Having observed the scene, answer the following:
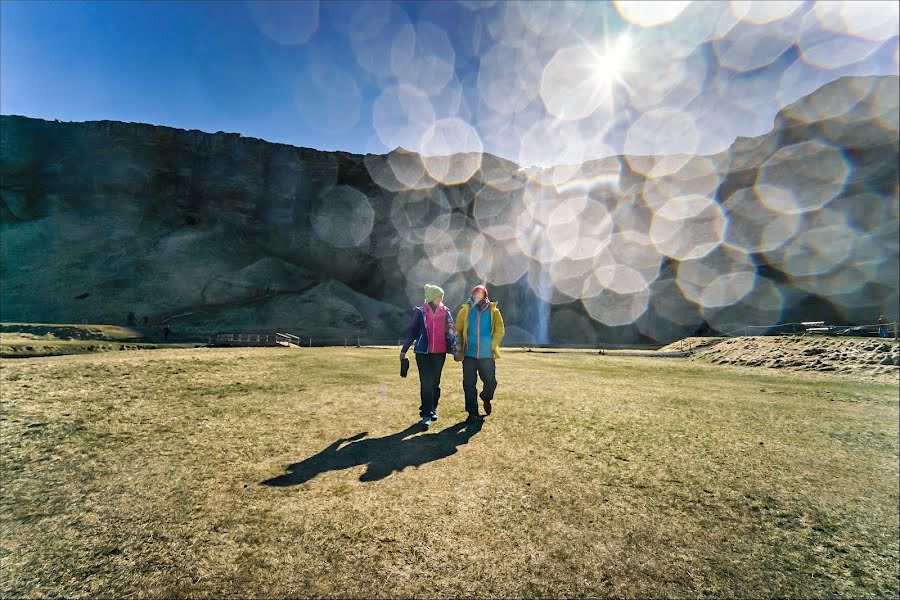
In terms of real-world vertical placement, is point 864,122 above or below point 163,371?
above

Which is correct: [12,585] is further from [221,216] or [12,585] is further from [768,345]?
[221,216]

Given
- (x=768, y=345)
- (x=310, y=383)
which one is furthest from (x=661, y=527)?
(x=768, y=345)

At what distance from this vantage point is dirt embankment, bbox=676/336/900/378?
13328 mm

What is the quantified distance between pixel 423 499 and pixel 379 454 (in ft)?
4.42

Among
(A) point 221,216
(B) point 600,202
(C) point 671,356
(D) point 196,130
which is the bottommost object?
(C) point 671,356

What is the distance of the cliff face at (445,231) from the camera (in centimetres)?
5034

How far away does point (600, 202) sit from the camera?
3029 inches

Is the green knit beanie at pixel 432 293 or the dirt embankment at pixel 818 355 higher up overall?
the green knit beanie at pixel 432 293

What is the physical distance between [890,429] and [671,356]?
2122cm

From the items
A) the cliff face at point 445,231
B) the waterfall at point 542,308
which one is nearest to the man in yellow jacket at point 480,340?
the cliff face at point 445,231

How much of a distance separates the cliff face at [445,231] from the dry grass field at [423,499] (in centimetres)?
3872

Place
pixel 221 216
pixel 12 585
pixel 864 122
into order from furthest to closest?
pixel 221 216
pixel 864 122
pixel 12 585

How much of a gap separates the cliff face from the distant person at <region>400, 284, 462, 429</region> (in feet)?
127

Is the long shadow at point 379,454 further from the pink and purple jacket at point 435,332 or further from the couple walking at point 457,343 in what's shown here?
the pink and purple jacket at point 435,332
